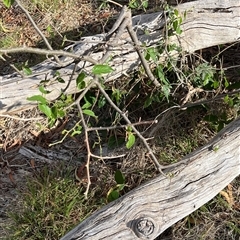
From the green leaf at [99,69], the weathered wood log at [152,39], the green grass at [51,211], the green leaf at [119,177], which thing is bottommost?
the green grass at [51,211]

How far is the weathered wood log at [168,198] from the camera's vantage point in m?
1.97

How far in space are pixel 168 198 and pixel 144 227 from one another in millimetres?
179

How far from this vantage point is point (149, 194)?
2.02 m

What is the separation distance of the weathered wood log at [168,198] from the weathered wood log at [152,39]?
23.3 inches

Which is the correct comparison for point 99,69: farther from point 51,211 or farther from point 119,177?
point 51,211

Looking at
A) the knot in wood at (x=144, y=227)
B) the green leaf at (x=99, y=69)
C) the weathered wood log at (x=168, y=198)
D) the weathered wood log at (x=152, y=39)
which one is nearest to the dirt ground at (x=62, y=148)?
the weathered wood log at (x=152, y=39)

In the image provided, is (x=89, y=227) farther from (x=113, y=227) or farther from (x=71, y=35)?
(x=71, y=35)

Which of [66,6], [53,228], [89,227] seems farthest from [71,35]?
[89,227]

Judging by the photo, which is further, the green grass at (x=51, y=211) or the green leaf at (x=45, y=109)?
the green grass at (x=51, y=211)

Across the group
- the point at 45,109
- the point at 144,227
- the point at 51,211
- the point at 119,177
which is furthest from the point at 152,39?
the point at 51,211

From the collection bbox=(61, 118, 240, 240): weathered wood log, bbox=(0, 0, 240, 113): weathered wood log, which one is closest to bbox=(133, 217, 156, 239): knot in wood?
bbox=(61, 118, 240, 240): weathered wood log

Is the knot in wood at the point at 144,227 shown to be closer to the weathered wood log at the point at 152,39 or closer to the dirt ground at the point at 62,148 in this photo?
the dirt ground at the point at 62,148

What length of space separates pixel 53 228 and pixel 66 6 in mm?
1615

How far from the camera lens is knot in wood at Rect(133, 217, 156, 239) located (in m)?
1.94
